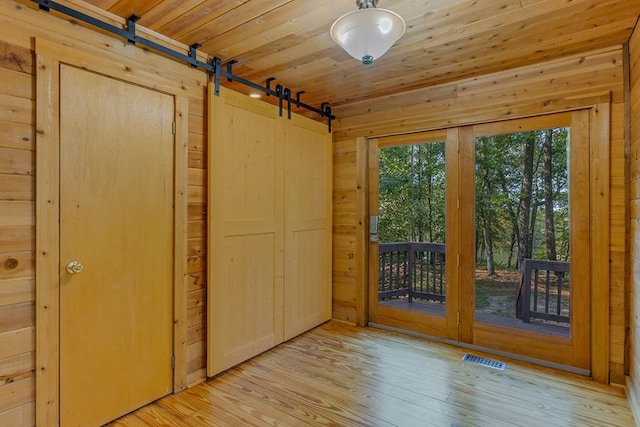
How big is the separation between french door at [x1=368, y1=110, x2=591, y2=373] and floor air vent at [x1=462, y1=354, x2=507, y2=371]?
185 mm

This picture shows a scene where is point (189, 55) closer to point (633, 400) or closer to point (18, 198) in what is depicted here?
point (18, 198)

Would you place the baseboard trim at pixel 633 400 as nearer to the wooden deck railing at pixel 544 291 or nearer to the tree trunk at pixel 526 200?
the wooden deck railing at pixel 544 291

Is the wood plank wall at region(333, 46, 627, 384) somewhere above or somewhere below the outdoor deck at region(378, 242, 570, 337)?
above

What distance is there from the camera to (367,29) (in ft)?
5.76

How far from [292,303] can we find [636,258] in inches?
106

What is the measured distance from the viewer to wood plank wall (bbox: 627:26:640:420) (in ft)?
6.99

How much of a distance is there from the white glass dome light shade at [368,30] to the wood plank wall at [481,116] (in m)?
1.52

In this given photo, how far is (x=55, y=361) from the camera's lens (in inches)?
70.6

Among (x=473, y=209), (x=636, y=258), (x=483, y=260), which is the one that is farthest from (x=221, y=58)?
(x=636, y=258)

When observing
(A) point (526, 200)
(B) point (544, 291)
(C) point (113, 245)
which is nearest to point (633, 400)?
(B) point (544, 291)

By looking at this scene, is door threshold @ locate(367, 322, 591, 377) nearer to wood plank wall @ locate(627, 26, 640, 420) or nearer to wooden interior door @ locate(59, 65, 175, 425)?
wood plank wall @ locate(627, 26, 640, 420)

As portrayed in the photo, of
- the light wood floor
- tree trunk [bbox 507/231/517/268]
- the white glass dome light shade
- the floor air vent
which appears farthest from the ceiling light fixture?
the floor air vent

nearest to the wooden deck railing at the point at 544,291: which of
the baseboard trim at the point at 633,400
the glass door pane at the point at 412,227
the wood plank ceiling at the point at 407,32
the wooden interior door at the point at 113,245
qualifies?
the baseboard trim at the point at 633,400

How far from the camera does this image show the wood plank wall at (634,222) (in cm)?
213
